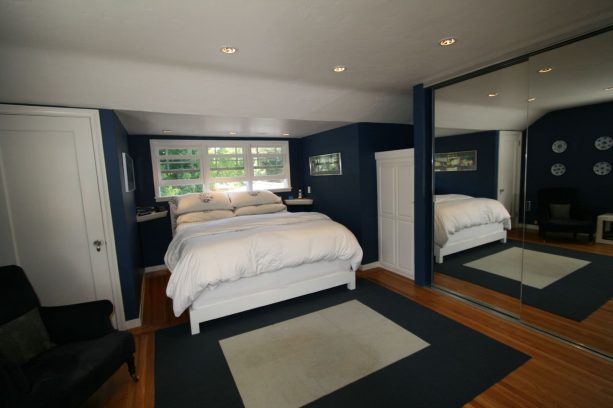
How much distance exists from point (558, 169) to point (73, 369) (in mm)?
3862

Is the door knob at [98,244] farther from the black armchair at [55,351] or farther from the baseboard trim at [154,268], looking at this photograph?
Answer: the baseboard trim at [154,268]

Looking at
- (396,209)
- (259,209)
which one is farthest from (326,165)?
(396,209)

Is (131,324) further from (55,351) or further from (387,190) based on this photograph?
(387,190)

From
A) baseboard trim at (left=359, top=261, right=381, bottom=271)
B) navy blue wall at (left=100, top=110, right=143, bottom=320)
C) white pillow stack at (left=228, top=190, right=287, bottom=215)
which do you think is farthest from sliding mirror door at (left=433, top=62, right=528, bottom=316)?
navy blue wall at (left=100, top=110, right=143, bottom=320)

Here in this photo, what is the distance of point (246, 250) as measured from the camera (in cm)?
291

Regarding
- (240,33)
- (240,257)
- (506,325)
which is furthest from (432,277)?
(240,33)

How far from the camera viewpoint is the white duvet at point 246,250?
2693mm

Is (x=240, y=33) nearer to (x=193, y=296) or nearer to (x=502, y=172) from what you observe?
(x=193, y=296)

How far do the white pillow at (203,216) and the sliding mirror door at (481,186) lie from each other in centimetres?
312

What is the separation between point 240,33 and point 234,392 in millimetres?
2461

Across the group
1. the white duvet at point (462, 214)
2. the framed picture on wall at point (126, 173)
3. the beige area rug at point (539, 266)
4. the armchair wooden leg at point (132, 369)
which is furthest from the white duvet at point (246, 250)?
the beige area rug at point (539, 266)

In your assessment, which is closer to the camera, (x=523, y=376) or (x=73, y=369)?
(x=73, y=369)

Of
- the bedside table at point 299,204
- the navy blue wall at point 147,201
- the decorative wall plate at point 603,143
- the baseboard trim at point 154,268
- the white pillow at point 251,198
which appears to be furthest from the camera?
the bedside table at point 299,204

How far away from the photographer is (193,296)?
8.77 ft
